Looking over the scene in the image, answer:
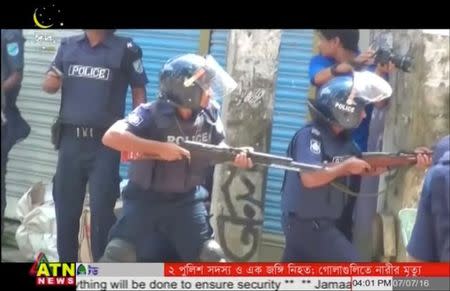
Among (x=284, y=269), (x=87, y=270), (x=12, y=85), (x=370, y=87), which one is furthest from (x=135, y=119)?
(x=370, y=87)

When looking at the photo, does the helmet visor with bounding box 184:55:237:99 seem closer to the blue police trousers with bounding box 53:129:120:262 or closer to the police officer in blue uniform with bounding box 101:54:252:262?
the police officer in blue uniform with bounding box 101:54:252:262

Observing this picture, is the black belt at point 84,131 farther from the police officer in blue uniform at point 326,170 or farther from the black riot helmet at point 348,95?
the black riot helmet at point 348,95

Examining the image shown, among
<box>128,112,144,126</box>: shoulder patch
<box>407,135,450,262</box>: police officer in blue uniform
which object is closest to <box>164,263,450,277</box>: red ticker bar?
<box>407,135,450,262</box>: police officer in blue uniform

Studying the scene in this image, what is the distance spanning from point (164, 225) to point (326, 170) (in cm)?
88

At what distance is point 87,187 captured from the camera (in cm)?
464

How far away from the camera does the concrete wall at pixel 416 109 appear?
14.6ft

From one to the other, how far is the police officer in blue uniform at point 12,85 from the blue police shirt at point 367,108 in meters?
1.48

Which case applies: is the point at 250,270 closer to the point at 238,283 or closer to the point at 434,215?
the point at 238,283

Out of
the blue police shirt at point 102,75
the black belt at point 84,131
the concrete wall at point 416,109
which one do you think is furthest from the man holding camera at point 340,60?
the black belt at point 84,131

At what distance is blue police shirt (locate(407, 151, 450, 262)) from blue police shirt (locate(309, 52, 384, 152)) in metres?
0.37

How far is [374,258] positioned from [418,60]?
1.04m
